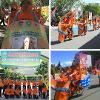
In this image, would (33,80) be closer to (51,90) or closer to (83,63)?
(51,90)

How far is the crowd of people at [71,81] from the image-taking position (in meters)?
2.80

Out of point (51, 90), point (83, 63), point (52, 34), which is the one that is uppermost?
point (52, 34)

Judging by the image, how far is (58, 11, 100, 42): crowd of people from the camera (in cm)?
283

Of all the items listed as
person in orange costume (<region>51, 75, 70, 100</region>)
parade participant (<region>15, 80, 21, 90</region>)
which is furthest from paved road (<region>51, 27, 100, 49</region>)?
parade participant (<region>15, 80, 21, 90</region>)

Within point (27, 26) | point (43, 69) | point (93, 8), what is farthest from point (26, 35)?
point (93, 8)

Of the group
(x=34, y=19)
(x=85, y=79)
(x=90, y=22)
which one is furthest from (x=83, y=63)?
(x=34, y=19)

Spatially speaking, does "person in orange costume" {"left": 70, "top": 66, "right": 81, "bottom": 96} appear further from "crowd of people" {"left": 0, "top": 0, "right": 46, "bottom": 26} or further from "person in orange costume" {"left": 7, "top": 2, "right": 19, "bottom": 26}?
"person in orange costume" {"left": 7, "top": 2, "right": 19, "bottom": 26}

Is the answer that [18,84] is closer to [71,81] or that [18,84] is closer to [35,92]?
[35,92]

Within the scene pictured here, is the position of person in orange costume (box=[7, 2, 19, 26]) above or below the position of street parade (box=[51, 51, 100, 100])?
above

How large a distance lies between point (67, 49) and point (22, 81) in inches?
15.7

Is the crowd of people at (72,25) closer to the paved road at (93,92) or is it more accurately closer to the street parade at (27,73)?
the street parade at (27,73)

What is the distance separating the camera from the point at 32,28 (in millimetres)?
2830

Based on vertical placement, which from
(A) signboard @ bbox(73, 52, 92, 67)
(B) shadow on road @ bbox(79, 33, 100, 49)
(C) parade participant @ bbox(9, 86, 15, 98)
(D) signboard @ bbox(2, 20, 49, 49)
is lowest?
(C) parade participant @ bbox(9, 86, 15, 98)

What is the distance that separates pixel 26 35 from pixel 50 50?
0.21m
